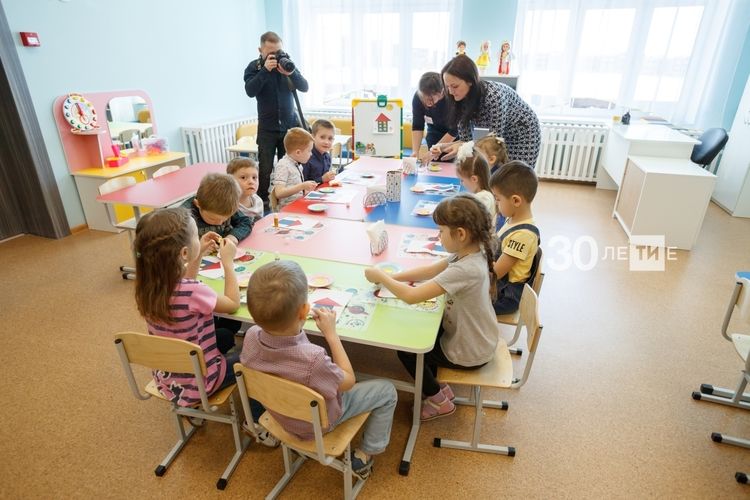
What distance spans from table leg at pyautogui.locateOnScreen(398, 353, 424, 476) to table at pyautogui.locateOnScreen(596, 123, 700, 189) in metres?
3.57

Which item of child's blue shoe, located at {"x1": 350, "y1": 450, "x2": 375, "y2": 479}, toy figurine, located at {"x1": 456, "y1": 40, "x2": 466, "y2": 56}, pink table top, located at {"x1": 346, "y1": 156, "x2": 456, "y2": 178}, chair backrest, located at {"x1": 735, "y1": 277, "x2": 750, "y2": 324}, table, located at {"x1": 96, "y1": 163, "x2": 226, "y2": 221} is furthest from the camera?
toy figurine, located at {"x1": 456, "y1": 40, "x2": 466, "y2": 56}

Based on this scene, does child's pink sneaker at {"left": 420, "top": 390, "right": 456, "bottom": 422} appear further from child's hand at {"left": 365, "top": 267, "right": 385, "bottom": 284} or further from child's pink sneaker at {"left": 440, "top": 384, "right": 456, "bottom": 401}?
child's hand at {"left": 365, "top": 267, "right": 385, "bottom": 284}

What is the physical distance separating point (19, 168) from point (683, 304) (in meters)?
5.11

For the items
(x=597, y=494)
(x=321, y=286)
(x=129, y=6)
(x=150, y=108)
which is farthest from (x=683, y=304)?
(x=129, y=6)

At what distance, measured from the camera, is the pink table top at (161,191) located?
2807mm

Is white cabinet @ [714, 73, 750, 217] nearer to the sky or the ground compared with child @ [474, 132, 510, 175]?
nearer to the ground

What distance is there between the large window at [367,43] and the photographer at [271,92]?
228 centimetres

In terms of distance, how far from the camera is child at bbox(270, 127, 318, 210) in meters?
2.82

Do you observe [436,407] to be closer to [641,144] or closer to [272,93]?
[272,93]

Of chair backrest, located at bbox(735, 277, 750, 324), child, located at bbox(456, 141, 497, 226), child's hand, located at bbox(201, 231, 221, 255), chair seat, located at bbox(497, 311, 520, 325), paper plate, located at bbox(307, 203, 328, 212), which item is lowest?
chair seat, located at bbox(497, 311, 520, 325)

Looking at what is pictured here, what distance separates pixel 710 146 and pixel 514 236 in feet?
12.2

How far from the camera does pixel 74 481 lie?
66.2 inches

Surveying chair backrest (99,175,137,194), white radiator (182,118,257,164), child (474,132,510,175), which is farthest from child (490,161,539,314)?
white radiator (182,118,257,164)

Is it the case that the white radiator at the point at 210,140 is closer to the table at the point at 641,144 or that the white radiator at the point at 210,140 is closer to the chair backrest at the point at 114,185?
the chair backrest at the point at 114,185
